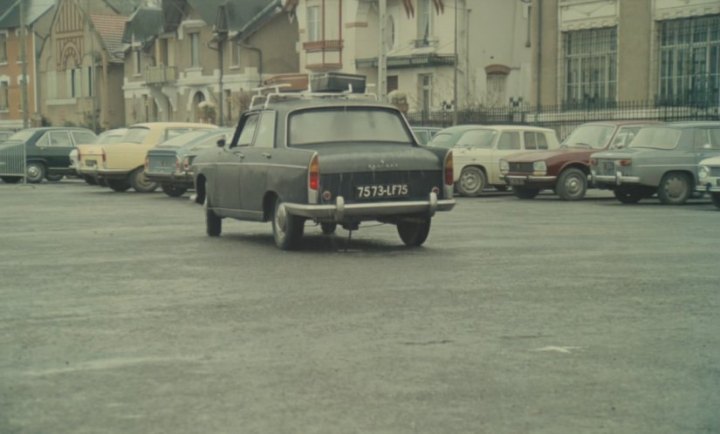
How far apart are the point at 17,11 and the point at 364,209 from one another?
3043 inches

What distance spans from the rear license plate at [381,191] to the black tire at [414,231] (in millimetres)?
677

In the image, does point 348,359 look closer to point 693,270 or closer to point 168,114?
point 693,270

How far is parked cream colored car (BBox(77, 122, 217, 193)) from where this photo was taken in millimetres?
30391

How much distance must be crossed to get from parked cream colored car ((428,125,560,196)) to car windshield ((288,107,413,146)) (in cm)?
1269

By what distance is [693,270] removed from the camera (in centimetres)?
1276

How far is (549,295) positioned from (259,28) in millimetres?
58402

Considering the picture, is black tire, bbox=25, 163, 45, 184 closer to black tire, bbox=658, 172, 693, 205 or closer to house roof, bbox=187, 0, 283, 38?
black tire, bbox=658, 172, 693, 205

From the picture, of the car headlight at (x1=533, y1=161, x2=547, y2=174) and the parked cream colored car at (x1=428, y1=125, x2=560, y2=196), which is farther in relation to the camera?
the parked cream colored car at (x1=428, y1=125, x2=560, y2=196)

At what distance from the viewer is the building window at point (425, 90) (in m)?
57.1

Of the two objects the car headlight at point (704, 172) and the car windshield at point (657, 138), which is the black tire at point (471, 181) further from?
the car headlight at point (704, 172)

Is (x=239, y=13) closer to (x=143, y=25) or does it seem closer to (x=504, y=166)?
(x=143, y=25)

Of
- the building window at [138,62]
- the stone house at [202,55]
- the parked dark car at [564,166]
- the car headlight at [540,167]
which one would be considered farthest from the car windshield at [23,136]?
the building window at [138,62]

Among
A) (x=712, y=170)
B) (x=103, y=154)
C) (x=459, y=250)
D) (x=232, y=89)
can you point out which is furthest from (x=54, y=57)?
(x=459, y=250)

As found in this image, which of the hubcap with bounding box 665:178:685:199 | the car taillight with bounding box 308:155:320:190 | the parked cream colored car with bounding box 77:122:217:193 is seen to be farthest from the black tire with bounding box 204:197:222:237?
the parked cream colored car with bounding box 77:122:217:193
